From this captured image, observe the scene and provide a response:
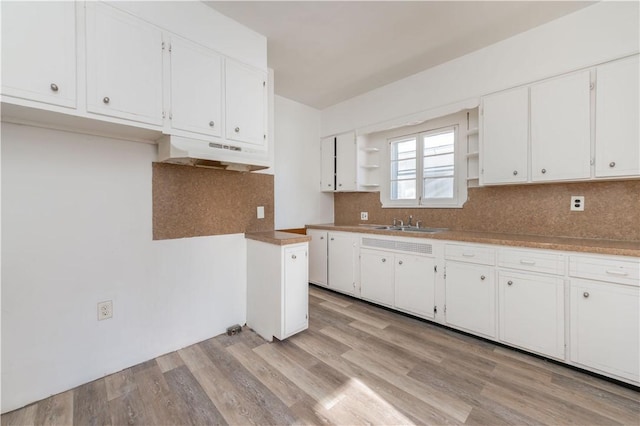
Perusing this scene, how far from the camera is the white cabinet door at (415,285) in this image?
8.53ft

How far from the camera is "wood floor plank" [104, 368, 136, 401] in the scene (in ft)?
5.49

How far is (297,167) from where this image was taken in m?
3.87

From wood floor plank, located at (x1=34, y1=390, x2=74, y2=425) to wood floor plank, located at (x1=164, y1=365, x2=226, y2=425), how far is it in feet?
1.64

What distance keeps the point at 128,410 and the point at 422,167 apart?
11.4 feet

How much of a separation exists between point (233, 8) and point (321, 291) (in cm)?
324

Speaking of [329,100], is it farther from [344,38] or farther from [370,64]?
[344,38]

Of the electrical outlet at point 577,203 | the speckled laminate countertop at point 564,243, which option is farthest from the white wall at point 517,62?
the speckled laminate countertop at point 564,243

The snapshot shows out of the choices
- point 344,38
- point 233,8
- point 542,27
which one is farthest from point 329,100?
point 542,27

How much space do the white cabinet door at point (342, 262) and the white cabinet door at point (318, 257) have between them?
111 mm

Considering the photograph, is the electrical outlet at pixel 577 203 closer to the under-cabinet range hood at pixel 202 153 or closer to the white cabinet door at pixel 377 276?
the white cabinet door at pixel 377 276

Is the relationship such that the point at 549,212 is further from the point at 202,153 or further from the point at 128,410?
the point at 128,410

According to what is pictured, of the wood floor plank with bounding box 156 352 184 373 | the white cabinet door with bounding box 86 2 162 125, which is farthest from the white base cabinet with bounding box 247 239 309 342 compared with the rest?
the white cabinet door with bounding box 86 2 162 125

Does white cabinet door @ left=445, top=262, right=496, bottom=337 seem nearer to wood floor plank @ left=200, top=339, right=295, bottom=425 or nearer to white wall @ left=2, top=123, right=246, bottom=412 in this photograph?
wood floor plank @ left=200, top=339, right=295, bottom=425

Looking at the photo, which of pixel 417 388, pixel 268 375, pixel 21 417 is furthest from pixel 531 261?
pixel 21 417
